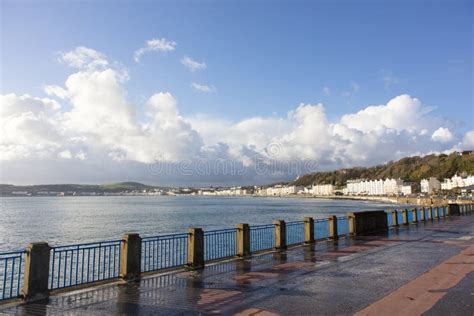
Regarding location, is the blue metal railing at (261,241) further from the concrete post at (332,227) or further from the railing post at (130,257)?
the railing post at (130,257)

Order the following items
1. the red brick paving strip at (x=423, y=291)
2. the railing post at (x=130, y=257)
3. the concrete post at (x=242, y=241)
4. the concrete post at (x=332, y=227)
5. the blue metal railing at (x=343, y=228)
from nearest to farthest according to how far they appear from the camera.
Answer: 1. the red brick paving strip at (x=423, y=291)
2. the railing post at (x=130, y=257)
3. the concrete post at (x=242, y=241)
4. the concrete post at (x=332, y=227)
5. the blue metal railing at (x=343, y=228)

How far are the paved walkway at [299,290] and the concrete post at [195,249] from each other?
0.40m

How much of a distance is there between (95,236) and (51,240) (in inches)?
183

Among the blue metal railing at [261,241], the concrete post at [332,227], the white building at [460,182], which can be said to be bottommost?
the blue metal railing at [261,241]

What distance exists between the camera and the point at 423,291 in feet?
31.9

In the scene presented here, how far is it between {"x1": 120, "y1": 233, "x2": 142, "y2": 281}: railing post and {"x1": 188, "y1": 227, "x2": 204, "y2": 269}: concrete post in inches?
76.3

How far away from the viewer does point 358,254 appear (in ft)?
51.7

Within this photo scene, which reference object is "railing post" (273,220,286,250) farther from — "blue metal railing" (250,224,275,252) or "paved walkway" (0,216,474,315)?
"paved walkway" (0,216,474,315)

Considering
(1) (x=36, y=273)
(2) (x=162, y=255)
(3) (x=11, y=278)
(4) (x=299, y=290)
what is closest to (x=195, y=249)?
(4) (x=299, y=290)

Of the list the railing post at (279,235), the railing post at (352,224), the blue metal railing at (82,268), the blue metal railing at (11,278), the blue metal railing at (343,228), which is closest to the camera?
the blue metal railing at (11,278)

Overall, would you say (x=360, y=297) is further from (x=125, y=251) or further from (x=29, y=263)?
(x=29, y=263)

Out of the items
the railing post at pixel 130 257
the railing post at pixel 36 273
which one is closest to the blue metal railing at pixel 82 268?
the railing post at pixel 130 257

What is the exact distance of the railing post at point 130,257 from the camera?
1096cm

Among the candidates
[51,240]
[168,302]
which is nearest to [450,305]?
[168,302]
